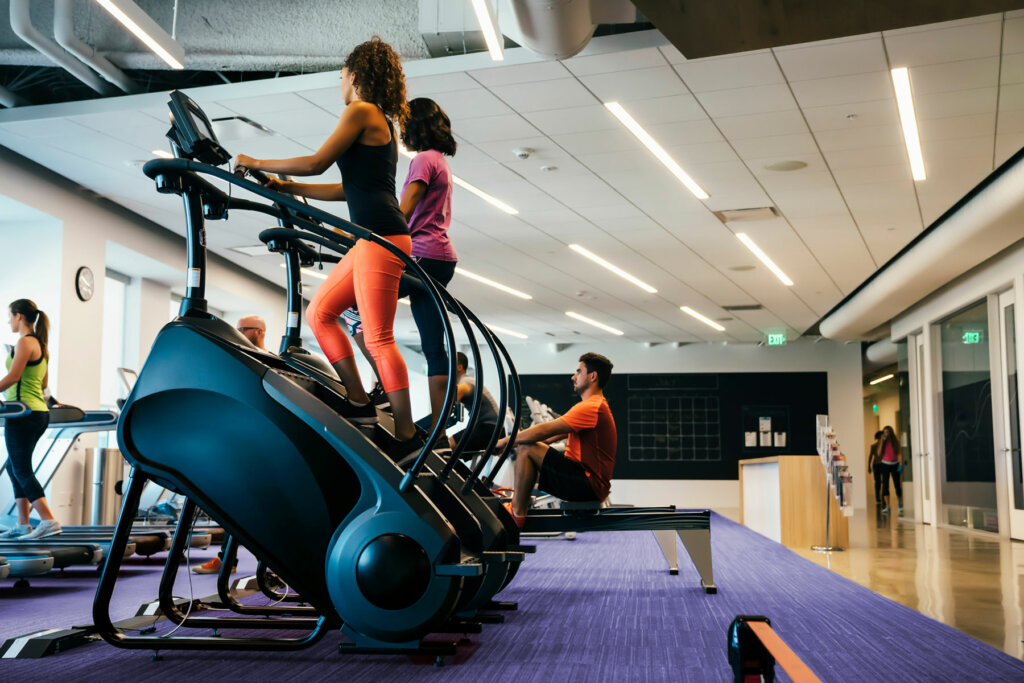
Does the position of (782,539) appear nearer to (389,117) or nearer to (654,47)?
(654,47)

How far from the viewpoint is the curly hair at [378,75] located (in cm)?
276

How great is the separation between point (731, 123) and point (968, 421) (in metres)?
5.98

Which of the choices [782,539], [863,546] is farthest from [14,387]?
[863,546]

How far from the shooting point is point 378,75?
9.10 feet

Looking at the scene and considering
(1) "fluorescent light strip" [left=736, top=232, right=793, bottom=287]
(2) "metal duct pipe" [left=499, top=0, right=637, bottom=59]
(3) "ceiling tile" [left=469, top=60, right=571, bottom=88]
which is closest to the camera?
(2) "metal duct pipe" [left=499, top=0, right=637, bottom=59]

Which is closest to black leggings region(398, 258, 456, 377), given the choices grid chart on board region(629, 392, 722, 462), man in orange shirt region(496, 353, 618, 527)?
man in orange shirt region(496, 353, 618, 527)

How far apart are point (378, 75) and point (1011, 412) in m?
Result: 8.34

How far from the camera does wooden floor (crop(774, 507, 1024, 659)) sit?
139 inches

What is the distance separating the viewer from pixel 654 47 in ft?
16.4

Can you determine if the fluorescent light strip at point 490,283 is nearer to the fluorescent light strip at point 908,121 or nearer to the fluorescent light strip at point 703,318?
the fluorescent light strip at point 703,318

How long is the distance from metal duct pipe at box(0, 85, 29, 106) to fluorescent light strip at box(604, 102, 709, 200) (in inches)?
180

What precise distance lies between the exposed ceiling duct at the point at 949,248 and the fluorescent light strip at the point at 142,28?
20.1ft

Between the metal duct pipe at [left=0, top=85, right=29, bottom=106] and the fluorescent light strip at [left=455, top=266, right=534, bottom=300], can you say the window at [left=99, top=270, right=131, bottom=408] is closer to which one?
the metal duct pipe at [left=0, top=85, right=29, bottom=106]

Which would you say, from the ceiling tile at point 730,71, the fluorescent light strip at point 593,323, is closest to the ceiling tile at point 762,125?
the ceiling tile at point 730,71
